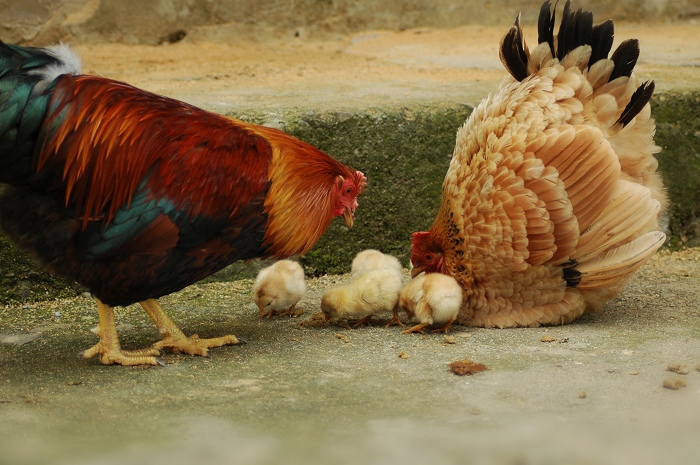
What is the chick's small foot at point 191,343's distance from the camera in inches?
181

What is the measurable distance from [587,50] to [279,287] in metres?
2.17

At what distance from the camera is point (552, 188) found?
4.78m

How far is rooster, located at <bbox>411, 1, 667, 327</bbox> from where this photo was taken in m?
4.80

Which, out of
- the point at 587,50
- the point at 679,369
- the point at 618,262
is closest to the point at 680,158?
the point at 587,50

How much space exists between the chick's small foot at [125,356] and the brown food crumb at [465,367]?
4.65 ft

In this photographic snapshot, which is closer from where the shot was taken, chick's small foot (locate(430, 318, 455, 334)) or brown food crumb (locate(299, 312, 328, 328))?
chick's small foot (locate(430, 318, 455, 334))

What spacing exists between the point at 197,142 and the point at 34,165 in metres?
0.75

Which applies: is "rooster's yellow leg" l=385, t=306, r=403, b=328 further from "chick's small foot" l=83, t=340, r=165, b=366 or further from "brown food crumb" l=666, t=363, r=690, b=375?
"brown food crumb" l=666, t=363, r=690, b=375

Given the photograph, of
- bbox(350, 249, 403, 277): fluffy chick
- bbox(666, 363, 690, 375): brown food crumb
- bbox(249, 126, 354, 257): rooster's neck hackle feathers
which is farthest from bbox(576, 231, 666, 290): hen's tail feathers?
bbox(249, 126, 354, 257): rooster's neck hackle feathers

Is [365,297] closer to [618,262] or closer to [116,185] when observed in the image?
[618,262]

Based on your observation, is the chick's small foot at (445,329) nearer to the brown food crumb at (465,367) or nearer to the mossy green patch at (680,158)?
the brown food crumb at (465,367)

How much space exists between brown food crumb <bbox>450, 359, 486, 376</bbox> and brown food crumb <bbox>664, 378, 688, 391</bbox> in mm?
812

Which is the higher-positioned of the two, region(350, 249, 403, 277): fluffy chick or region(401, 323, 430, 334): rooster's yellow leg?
region(350, 249, 403, 277): fluffy chick

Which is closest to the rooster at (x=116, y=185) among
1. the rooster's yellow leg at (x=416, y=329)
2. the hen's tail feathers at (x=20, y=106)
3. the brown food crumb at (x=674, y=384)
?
the hen's tail feathers at (x=20, y=106)
